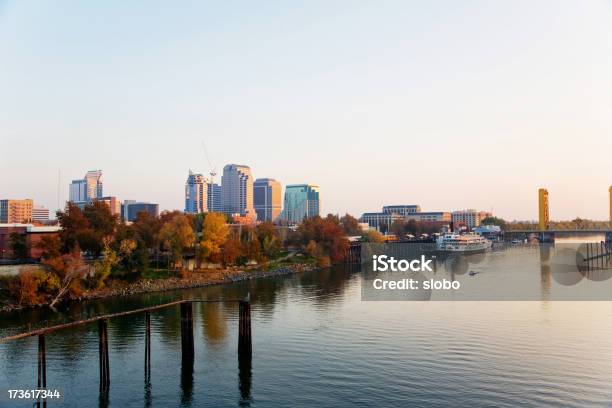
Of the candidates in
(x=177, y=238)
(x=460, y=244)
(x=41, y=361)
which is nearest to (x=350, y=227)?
(x=460, y=244)

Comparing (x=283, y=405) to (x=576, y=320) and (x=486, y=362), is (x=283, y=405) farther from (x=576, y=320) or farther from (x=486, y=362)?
(x=576, y=320)

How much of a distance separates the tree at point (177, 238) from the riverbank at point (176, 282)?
3.02 metres

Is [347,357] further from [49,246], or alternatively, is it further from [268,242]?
[268,242]

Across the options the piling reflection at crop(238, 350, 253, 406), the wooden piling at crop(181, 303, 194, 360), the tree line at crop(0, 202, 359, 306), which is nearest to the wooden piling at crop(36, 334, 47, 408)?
the wooden piling at crop(181, 303, 194, 360)

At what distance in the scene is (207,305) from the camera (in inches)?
1889

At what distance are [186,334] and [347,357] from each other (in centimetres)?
864

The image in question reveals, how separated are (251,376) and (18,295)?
1168 inches

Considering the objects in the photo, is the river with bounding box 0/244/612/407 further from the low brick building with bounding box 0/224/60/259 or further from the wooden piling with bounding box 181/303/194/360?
the low brick building with bounding box 0/224/60/259

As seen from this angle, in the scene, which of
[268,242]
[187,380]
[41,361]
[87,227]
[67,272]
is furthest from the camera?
[268,242]

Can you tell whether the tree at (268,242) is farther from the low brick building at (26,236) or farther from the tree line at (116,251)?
the low brick building at (26,236)

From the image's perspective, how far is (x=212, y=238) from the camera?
71750mm

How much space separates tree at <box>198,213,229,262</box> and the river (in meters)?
23.9

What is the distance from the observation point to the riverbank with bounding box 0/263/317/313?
173ft

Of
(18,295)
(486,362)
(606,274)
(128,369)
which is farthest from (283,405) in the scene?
(606,274)
